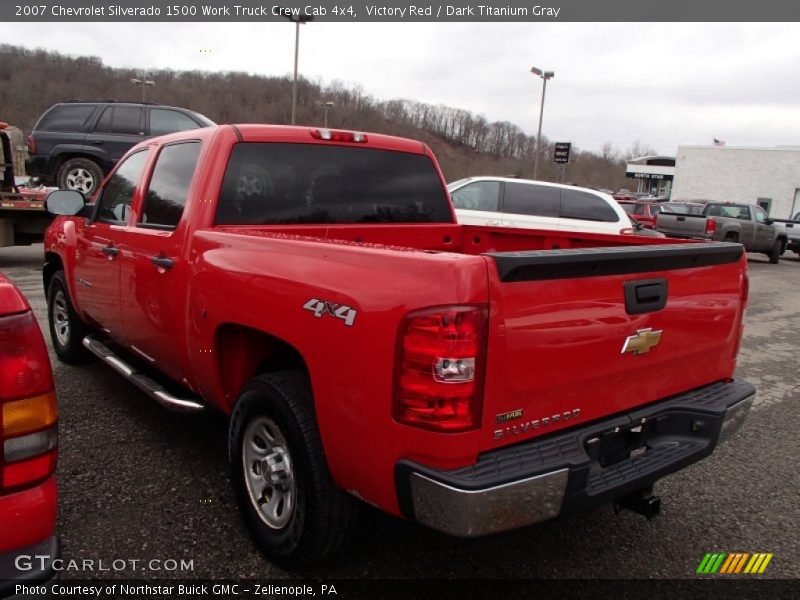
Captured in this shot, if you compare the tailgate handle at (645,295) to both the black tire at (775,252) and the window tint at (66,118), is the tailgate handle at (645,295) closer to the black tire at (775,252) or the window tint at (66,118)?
the window tint at (66,118)

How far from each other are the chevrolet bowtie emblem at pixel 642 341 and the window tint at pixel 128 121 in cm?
1118

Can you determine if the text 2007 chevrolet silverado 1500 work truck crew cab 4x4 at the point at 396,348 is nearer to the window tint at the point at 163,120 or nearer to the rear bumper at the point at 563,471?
the rear bumper at the point at 563,471

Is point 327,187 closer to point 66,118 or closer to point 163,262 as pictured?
point 163,262

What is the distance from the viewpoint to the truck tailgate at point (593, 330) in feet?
6.24

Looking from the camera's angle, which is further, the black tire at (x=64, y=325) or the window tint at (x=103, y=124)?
the window tint at (x=103, y=124)

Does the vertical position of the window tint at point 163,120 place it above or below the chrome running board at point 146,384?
above

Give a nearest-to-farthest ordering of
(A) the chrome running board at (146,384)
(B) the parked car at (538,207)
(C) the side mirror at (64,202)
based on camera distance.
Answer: (A) the chrome running board at (146,384)
(C) the side mirror at (64,202)
(B) the parked car at (538,207)

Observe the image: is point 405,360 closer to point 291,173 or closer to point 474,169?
point 291,173

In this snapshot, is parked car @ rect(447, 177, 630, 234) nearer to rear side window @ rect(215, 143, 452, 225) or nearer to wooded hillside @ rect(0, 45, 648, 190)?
rear side window @ rect(215, 143, 452, 225)

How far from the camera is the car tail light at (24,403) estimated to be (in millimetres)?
1582

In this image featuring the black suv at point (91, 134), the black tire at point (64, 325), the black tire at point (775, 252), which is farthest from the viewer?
the black tire at point (775, 252)

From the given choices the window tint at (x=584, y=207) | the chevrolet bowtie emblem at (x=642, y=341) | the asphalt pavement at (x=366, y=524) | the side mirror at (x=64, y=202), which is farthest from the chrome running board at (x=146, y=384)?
the window tint at (x=584, y=207)

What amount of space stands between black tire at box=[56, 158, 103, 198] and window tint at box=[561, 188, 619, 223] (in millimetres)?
8776

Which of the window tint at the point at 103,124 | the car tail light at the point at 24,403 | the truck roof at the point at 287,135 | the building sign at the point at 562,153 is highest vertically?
the building sign at the point at 562,153
